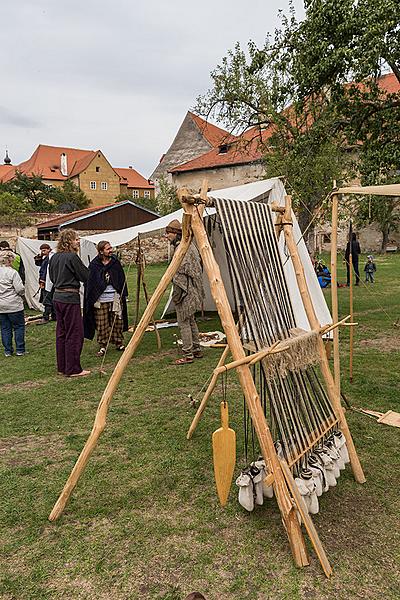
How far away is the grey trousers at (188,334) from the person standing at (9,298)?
226 centimetres

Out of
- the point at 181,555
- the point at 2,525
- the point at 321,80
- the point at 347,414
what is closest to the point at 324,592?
the point at 181,555

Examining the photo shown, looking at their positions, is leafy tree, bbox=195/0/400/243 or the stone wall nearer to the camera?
leafy tree, bbox=195/0/400/243

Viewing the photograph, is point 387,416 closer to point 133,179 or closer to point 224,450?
point 224,450

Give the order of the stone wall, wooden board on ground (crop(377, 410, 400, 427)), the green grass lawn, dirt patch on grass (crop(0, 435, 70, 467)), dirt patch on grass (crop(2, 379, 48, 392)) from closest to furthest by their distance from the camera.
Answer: the green grass lawn
dirt patch on grass (crop(0, 435, 70, 467))
wooden board on ground (crop(377, 410, 400, 427))
dirt patch on grass (crop(2, 379, 48, 392))
the stone wall

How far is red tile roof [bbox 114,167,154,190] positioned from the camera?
61.1 metres

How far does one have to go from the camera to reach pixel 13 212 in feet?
96.4

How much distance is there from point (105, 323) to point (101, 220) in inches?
687

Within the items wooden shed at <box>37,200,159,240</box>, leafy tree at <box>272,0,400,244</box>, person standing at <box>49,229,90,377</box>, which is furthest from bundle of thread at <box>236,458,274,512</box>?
wooden shed at <box>37,200,159,240</box>

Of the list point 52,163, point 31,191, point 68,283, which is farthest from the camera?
point 52,163

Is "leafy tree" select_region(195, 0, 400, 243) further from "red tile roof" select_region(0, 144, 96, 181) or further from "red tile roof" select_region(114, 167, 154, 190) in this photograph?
"red tile roof" select_region(114, 167, 154, 190)

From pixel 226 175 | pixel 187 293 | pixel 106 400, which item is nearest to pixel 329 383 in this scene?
pixel 106 400

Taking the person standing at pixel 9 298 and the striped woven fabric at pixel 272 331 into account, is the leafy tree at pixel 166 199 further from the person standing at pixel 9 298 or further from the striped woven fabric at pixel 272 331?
the striped woven fabric at pixel 272 331

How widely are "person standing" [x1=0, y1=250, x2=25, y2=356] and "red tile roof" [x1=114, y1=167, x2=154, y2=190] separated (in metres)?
55.7

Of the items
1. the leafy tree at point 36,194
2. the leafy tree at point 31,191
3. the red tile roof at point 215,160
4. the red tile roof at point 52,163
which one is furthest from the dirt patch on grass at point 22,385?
the red tile roof at point 52,163
